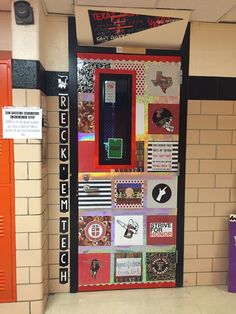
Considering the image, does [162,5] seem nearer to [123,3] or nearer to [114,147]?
[123,3]

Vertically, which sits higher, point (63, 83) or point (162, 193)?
point (63, 83)

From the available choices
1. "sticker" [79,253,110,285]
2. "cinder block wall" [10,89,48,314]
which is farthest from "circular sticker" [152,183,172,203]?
"cinder block wall" [10,89,48,314]

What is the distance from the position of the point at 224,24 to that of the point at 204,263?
2.33 m

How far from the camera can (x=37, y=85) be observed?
252 cm

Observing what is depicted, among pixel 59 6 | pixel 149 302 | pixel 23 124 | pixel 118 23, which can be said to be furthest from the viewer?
pixel 149 302

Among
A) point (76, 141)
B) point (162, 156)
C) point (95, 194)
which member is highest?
point (76, 141)

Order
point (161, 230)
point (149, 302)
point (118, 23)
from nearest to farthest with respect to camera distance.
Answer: point (118, 23) → point (149, 302) → point (161, 230)

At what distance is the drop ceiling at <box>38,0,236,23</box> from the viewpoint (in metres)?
2.52

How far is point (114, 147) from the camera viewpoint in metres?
2.98

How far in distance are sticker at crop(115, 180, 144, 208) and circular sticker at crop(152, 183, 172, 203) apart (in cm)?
14

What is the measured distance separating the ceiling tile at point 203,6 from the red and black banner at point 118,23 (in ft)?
0.48

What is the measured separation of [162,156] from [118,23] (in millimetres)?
1268

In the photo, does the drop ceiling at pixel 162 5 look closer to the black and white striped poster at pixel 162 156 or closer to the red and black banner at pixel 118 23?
the red and black banner at pixel 118 23

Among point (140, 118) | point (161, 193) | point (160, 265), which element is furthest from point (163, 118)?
point (160, 265)
